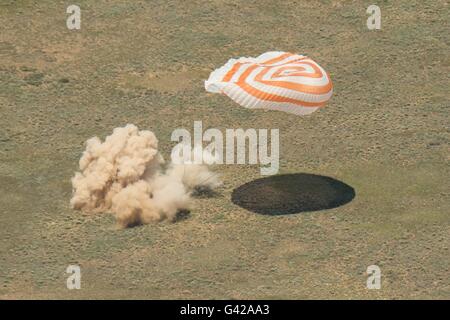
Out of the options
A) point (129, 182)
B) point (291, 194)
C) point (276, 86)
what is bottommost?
point (291, 194)

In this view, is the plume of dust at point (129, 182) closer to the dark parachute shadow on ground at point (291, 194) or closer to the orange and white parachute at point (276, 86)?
the dark parachute shadow on ground at point (291, 194)

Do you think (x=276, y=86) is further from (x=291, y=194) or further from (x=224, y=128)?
(x=224, y=128)

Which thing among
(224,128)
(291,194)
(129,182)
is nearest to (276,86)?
(291,194)

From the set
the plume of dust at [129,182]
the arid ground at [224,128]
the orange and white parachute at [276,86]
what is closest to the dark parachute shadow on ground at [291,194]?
the arid ground at [224,128]

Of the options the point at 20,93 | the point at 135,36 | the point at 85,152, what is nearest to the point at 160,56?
the point at 135,36

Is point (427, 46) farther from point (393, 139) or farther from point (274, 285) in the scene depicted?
point (274, 285)

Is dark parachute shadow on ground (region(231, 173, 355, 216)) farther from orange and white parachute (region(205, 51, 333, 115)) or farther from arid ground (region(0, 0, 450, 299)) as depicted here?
orange and white parachute (region(205, 51, 333, 115))
